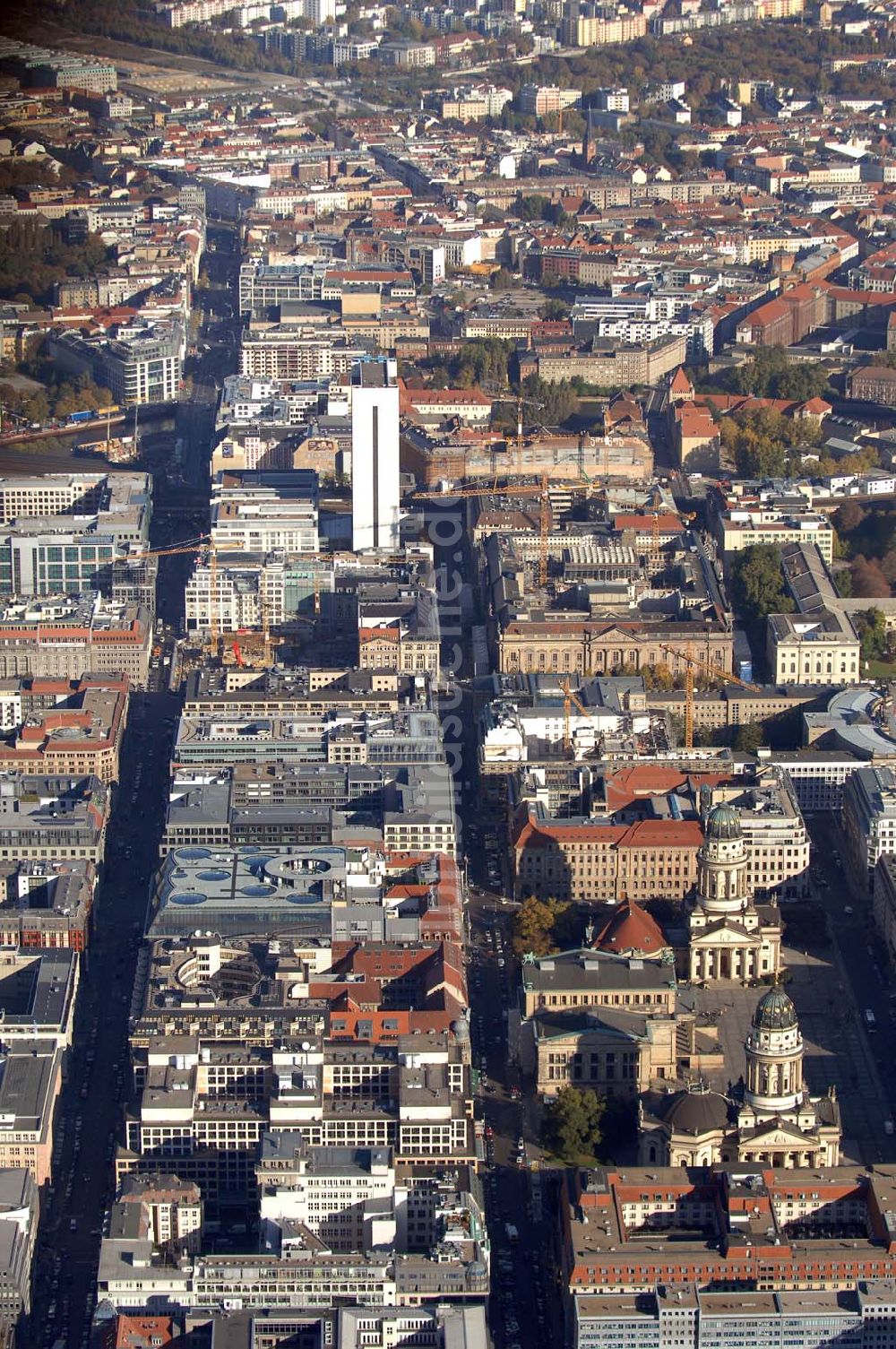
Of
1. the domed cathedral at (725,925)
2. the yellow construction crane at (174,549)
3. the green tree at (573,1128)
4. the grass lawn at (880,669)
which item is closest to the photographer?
the green tree at (573,1128)

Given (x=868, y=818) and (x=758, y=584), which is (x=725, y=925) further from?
(x=758, y=584)

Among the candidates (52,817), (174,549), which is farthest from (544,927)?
(174,549)

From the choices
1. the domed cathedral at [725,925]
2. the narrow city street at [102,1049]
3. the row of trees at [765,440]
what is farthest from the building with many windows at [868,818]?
the row of trees at [765,440]

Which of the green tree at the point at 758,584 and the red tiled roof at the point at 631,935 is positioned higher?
the red tiled roof at the point at 631,935

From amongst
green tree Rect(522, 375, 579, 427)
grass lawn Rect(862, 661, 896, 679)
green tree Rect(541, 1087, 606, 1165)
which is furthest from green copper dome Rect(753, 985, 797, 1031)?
green tree Rect(522, 375, 579, 427)

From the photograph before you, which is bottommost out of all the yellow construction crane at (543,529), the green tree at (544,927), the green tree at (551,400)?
the green tree at (544,927)

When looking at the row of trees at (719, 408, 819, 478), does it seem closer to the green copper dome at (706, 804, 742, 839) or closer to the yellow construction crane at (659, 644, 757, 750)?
the yellow construction crane at (659, 644, 757, 750)

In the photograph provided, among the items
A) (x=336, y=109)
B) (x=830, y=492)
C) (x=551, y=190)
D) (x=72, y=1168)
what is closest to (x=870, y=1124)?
(x=72, y=1168)

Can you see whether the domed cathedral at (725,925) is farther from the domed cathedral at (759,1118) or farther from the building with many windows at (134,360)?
the building with many windows at (134,360)
